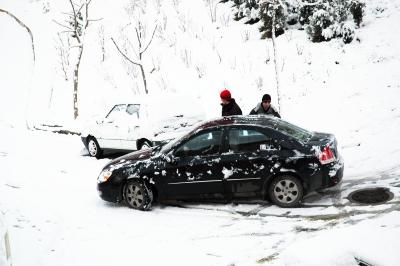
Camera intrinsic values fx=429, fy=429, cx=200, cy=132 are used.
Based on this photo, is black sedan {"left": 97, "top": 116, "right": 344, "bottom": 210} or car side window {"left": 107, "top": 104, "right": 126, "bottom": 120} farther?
car side window {"left": 107, "top": 104, "right": 126, "bottom": 120}

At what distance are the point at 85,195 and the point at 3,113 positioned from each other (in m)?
15.0

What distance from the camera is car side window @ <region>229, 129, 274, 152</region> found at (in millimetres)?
7418

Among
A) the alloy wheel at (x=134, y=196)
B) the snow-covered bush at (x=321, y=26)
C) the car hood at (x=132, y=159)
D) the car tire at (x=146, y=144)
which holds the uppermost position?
the snow-covered bush at (x=321, y=26)

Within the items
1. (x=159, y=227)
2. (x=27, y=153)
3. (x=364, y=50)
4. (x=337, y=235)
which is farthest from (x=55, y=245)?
(x=364, y=50)

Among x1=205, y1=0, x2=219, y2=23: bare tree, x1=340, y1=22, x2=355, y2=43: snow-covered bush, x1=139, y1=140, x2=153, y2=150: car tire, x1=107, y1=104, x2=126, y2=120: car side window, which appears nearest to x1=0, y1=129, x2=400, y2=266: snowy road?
x1=139, y1=140, x2=153, y2=150: car tire

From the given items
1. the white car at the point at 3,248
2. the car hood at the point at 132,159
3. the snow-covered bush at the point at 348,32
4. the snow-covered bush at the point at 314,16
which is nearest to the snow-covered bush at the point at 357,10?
the snow-covered bush at the point at 314,16

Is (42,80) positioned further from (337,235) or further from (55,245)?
(337,235)

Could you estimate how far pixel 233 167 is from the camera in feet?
24.5

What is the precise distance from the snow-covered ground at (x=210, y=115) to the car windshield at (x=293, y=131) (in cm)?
112

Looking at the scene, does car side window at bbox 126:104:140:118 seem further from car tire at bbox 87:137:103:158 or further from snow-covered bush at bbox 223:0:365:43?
snow-covered bush at bbox 223:0:365:43

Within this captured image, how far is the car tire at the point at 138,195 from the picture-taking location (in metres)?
7.99

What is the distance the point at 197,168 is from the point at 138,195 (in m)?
1.30

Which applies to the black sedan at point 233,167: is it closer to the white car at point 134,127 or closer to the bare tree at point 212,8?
the white car at point 134,127

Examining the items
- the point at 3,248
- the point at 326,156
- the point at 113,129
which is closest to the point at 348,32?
the point at 113,129
